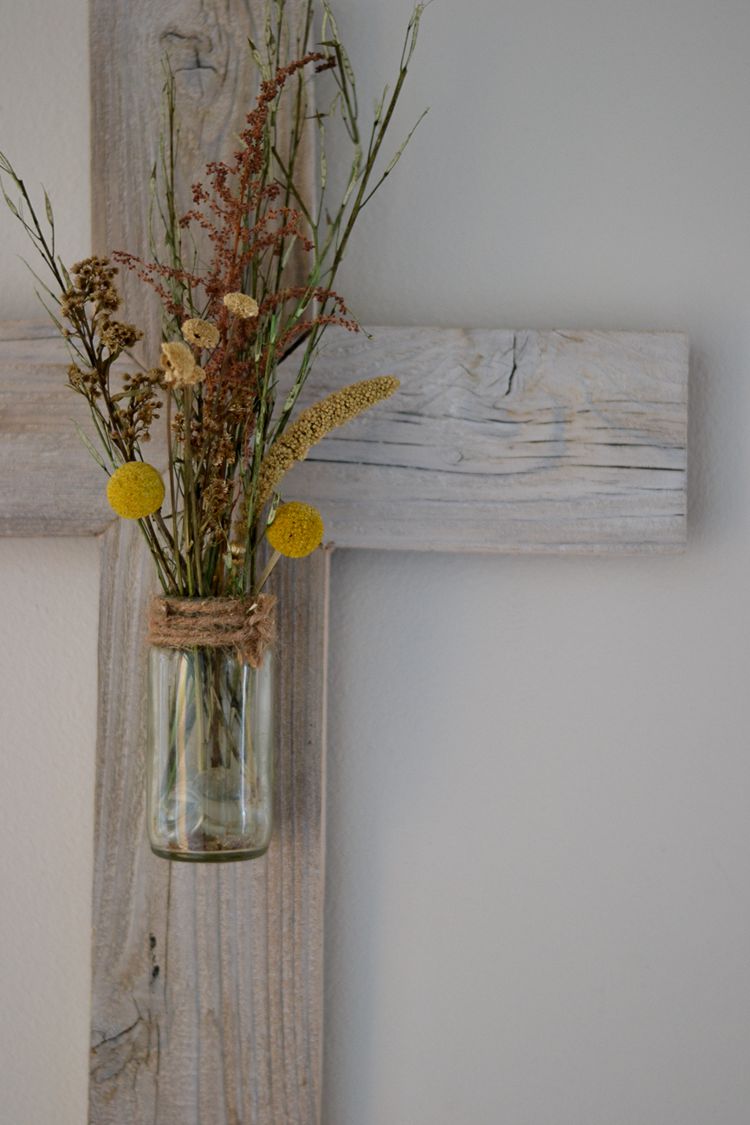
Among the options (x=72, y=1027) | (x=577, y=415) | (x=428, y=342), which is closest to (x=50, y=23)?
(x=428, y=342)

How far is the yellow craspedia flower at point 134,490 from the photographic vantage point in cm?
72

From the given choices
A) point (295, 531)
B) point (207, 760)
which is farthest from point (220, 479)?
point (207, 760)

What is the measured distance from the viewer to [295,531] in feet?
2.46

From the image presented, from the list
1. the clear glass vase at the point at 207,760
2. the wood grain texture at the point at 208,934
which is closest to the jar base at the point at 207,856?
the clear glass vase at the point at 207,760

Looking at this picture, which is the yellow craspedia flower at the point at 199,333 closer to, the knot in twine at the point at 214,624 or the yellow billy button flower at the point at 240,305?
the yellow billy button flower at the point at 240,305

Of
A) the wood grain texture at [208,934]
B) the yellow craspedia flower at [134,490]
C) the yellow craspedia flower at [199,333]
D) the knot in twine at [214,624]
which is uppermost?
the yellow craspedia flower at [199,333]

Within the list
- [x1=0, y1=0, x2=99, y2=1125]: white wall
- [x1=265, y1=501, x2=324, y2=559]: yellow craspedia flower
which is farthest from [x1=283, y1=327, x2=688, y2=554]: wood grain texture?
[x1=0, y1=0, x2=99, y2=1125]: white wall

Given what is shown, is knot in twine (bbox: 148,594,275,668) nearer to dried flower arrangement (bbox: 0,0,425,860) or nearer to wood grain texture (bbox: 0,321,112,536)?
dried flower arrangement (bbox: 0,0,425,860)

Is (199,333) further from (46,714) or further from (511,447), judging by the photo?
(46,714)

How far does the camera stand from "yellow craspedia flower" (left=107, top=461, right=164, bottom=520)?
717 mm

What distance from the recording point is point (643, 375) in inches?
34.5

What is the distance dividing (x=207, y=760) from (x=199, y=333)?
305 millimetres

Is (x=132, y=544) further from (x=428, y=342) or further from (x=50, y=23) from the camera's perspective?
A: (x=50, y=23)

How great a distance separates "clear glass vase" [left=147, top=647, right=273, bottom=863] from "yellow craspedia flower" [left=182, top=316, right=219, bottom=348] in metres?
0.22
